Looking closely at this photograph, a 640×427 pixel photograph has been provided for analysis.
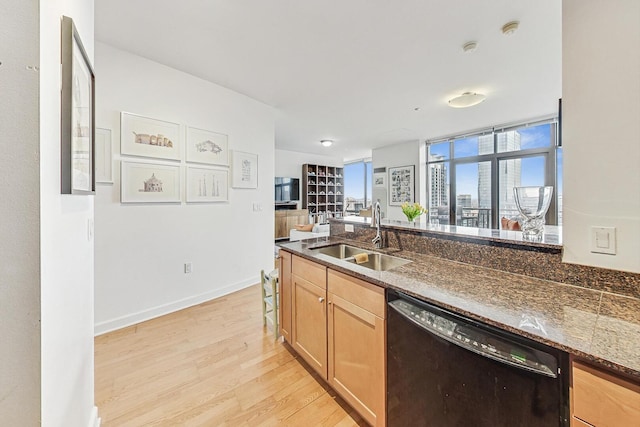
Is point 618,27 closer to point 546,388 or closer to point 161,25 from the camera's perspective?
point 546,388

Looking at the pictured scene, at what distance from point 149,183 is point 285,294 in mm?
1851

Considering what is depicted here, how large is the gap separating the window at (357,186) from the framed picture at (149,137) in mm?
6160

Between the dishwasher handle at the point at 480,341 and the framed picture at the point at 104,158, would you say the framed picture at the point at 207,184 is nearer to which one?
the framed picture at the point at 104,158

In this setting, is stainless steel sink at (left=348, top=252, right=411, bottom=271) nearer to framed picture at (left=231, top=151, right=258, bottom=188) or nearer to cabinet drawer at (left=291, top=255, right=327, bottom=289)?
cabinet drawer at (left=291, top=255, right=327, bottom=289)

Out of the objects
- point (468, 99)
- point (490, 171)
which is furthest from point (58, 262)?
point (490, 171)

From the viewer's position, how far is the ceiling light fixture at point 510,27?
1974 mm

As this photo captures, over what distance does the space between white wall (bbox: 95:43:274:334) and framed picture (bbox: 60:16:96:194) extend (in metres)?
1.60

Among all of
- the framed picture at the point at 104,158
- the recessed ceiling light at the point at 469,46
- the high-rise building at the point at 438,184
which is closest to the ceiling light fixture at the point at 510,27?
the recessed ceiling light at the point at 469,46

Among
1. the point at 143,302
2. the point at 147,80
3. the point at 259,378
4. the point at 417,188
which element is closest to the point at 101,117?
the point at 147,80

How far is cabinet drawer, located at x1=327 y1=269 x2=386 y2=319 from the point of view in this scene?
1.23 metres

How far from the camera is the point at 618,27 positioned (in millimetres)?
1010

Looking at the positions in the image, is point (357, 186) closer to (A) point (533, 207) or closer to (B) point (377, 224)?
(B) point (377, 224)

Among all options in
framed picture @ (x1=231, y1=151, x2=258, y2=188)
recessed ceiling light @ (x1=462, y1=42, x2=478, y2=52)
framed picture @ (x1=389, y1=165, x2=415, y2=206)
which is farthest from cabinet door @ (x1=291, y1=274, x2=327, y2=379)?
framed picture @ (x1=389, y1=165, x2=415, y2=206)

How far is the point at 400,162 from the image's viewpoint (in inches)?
252
